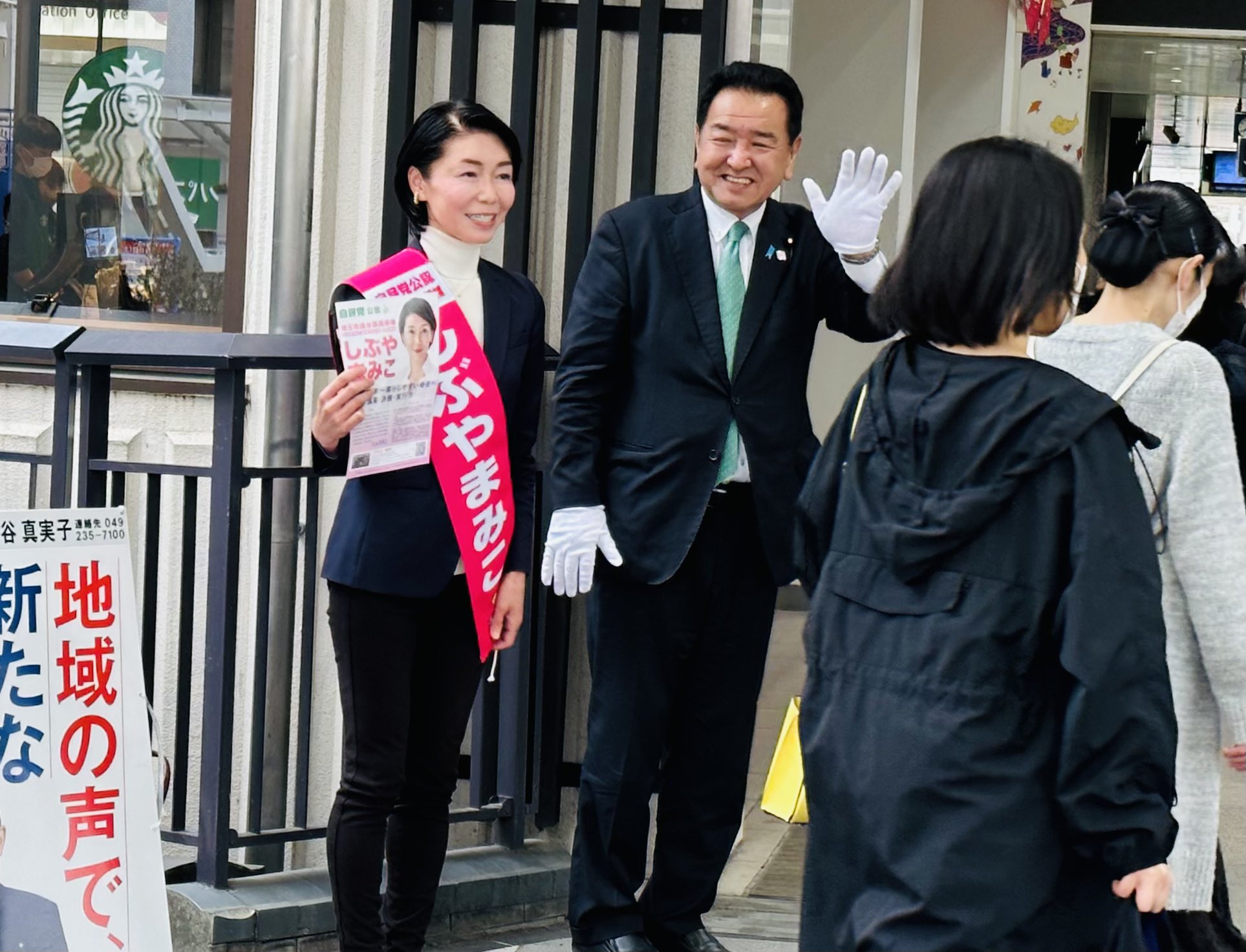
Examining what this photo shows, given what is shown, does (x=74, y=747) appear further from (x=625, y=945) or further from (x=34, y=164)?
(x=34, y=164)

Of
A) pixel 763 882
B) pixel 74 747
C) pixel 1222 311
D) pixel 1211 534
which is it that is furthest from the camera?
pixel 763 882

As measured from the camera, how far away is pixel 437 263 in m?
3.22

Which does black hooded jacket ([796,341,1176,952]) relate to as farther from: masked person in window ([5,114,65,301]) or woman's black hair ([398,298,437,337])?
masked person in window ([5,114,65,301])

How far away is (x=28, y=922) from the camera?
291cm

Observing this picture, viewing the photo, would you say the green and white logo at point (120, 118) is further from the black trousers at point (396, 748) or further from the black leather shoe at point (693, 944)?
the black leather shoe at point (693, 944)

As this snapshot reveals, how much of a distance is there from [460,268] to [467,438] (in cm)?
34

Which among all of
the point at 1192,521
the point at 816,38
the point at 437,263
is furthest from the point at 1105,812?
the point at 816,38

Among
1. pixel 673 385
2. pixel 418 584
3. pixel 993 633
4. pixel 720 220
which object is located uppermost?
pixel 720 220

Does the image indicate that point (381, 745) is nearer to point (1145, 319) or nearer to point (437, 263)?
point (437, 263)

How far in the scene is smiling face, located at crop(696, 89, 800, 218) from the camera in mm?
3426

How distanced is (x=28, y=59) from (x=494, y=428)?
259 centimetres

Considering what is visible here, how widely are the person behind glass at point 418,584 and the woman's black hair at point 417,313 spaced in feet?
0.36

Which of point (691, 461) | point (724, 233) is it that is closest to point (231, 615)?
point (691, 461)

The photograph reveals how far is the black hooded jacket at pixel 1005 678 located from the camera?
2010mm
